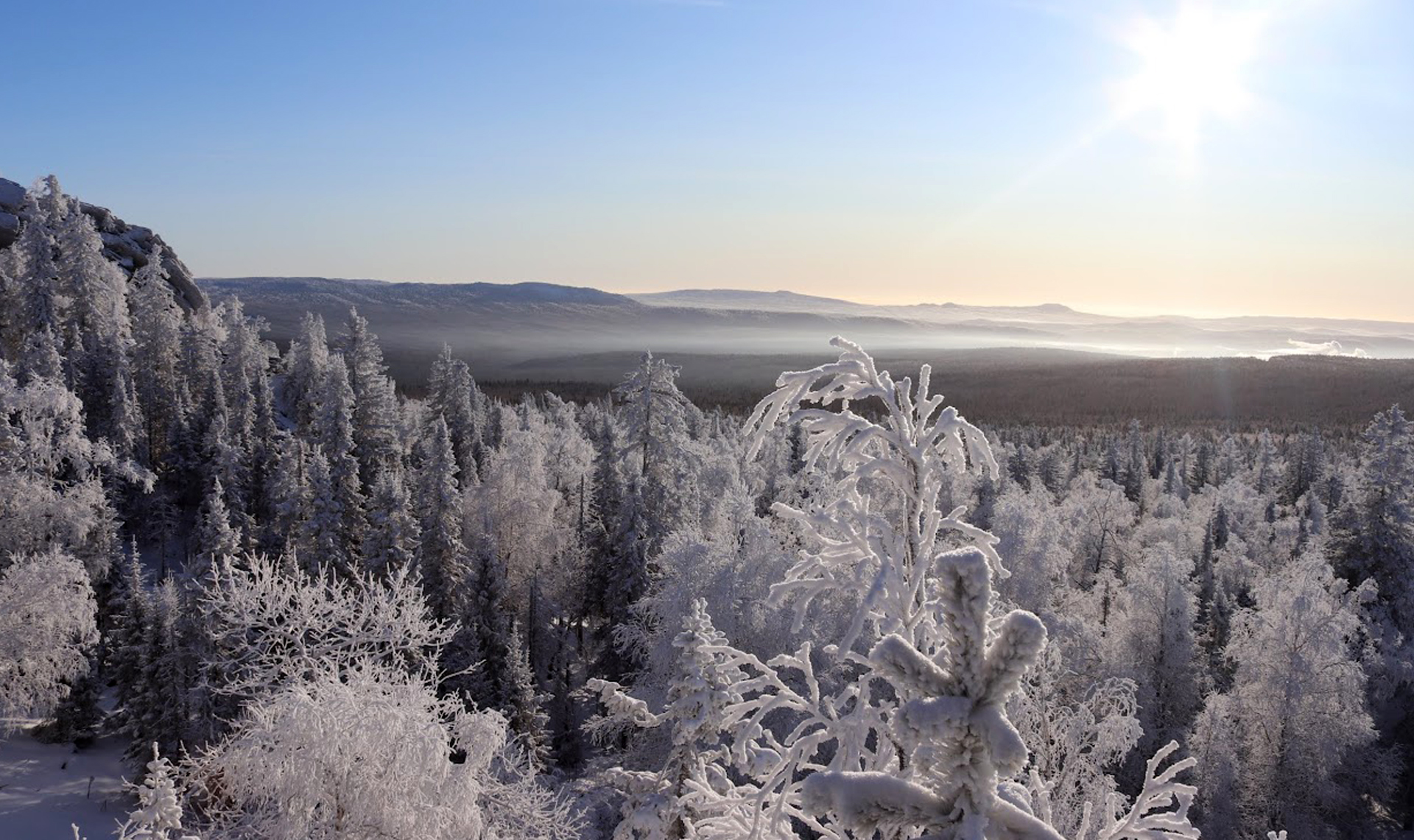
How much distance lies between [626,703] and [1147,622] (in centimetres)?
2674

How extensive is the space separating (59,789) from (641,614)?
19.4 metres

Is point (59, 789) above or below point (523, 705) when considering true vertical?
below

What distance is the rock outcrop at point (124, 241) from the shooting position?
76.2 metres

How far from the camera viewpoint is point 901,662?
3348mm

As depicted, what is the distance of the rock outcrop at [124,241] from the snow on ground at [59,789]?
5596 centimetres

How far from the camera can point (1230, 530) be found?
52.2 meters

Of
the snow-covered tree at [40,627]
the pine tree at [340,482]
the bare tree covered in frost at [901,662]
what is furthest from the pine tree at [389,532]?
the bare tree covered in frost at [901,662]

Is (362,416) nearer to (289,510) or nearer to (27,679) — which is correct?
(289,510)

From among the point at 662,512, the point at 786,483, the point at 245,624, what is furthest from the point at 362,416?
the point at 245,624

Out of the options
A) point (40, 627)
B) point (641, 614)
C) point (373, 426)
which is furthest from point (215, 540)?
point (641, 614)

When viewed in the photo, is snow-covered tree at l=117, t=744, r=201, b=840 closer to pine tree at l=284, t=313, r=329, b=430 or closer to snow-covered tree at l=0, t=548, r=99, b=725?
snow-covered tree at l=0, t=548, r=99, b=725

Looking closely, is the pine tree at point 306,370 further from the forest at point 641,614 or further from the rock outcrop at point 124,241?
the rock outcrop at point 124,241

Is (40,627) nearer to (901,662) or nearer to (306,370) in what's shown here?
(901,662)

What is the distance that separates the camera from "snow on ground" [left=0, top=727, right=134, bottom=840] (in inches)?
943
